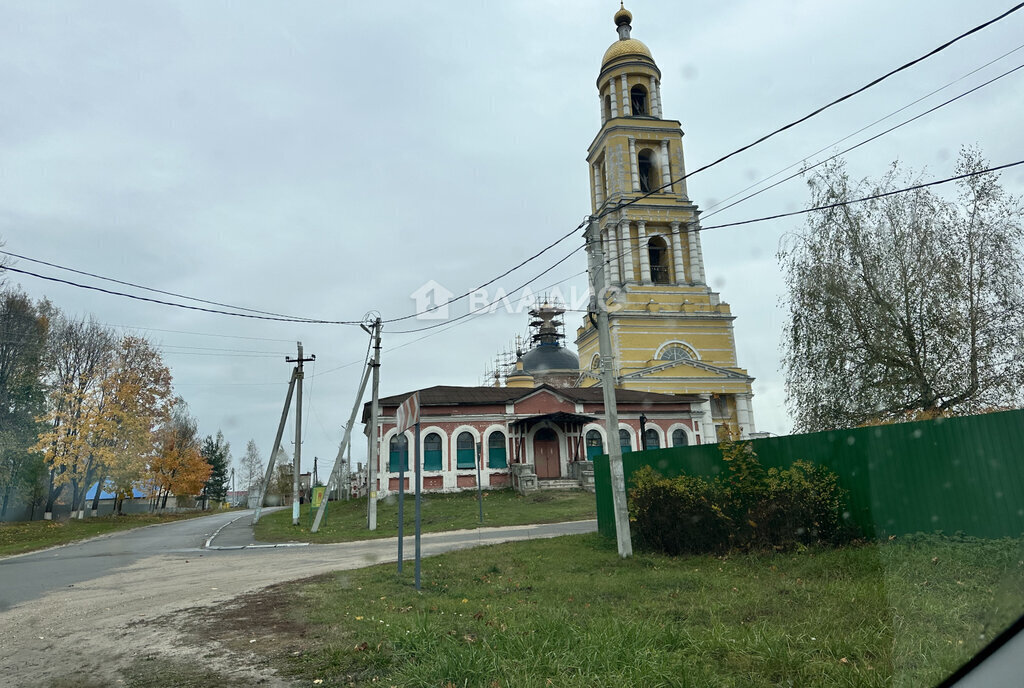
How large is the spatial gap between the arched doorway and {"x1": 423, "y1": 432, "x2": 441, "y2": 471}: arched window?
17.8 ft

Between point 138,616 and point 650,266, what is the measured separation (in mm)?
46687

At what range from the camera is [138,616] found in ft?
26.9

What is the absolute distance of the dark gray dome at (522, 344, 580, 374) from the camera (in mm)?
60375

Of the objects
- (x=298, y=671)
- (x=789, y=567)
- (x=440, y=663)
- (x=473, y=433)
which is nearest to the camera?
(x=440, y=663)

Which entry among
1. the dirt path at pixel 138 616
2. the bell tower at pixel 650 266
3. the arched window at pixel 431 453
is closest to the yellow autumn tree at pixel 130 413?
the arched window at pixel 431 453

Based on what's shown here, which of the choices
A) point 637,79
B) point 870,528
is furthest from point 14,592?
point 637,79

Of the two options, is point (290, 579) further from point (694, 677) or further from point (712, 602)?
point (694, 677)

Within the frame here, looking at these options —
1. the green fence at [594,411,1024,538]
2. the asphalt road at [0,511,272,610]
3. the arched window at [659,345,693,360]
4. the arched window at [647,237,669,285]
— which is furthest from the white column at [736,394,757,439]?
the green fence at [594,411,1024,538]

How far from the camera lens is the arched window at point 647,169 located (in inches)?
2052

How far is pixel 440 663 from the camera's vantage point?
4.96 metres

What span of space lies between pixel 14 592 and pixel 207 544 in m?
9.89

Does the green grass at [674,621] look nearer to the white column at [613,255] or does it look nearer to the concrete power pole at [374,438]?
the concrete power pole at [374,438]

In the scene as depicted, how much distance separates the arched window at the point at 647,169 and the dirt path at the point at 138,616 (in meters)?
41.6

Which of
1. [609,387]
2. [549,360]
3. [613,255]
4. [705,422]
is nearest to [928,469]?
[609,387]
